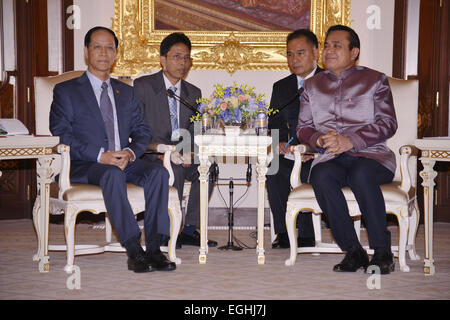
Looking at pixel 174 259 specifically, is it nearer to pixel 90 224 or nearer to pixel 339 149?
pixel 339 149

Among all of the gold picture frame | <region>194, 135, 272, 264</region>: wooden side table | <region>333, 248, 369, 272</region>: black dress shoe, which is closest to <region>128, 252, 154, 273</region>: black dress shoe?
<region>194, 135, 272, 264</region>: wooden side table

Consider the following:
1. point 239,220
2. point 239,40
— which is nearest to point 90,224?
point 239,220

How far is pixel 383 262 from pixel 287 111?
1494 mm

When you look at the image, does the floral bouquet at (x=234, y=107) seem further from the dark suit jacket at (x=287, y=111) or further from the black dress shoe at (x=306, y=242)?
the black dress shoe at (x=306, y=242)

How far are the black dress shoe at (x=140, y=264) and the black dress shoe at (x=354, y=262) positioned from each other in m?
1.13

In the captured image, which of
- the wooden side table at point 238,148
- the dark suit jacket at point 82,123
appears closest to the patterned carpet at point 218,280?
the wooden side table at point 238,148

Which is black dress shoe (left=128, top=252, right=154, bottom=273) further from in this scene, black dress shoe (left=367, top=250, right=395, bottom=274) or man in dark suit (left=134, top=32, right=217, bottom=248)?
black dress shoe (left=367, top=250, right=395, bottom=274)

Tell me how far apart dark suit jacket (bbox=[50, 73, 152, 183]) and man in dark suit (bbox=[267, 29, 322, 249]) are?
1.05 meters

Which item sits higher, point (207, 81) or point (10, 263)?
point (207, 81)

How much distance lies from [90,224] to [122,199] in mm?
2048

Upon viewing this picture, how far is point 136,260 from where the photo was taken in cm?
352

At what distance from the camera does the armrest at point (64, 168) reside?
11.8 ft

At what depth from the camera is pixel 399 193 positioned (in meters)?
3.64

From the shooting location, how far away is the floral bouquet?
3.91 m
